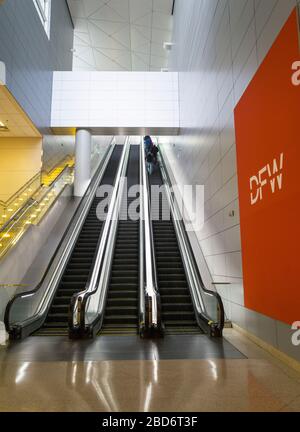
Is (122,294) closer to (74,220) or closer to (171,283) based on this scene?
(171,283)

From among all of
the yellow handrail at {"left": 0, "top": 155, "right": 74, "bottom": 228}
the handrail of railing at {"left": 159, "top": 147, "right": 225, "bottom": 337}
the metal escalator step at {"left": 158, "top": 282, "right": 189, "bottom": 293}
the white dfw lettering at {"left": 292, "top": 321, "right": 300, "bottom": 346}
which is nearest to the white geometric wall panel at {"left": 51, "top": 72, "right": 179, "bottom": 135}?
the yellow handrail at {"left": 0, "top": 155, "right": 74, "bottom": 228}

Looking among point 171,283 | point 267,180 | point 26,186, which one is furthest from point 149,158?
point 267,180

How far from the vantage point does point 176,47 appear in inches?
536

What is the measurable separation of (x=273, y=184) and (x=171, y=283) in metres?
3.69

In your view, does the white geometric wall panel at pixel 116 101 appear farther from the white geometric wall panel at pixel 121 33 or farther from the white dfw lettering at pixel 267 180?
the white dfw lettering at pixel 267 180

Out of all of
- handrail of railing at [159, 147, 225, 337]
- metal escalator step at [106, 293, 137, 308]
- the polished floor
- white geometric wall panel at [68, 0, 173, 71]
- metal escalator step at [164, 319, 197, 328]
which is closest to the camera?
the polished floor

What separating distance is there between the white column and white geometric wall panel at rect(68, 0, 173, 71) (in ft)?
23.1

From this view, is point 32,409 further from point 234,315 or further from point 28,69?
point 28,69

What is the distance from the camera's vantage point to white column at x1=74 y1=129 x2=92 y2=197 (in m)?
11.9

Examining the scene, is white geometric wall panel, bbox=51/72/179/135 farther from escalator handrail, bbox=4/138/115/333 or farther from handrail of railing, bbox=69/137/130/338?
handrail of railing, bbox=69/137/130/338

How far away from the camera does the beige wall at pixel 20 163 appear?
467 inches

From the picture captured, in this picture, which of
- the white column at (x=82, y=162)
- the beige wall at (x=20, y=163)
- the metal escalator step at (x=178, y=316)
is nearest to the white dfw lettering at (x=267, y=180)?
the metal escalator step at (x=178, y=316)

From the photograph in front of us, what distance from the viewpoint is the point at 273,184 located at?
3732 mm

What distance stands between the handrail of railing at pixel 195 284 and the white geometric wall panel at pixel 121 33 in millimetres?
10200
